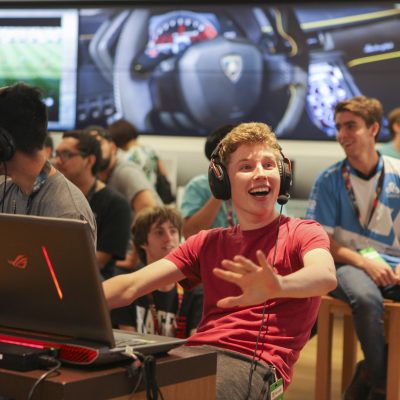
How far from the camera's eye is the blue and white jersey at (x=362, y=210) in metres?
4.02

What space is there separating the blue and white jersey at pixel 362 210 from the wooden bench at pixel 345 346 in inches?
10.5

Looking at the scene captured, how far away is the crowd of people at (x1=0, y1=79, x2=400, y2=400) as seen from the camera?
233 cm

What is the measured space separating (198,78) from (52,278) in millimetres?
5086

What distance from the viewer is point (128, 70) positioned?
277 inches

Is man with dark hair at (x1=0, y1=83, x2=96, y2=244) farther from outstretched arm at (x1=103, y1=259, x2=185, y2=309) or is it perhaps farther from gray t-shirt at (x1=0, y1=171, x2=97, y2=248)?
outstretched arm at (x1=103, y1=259, x2=185, y2=309)

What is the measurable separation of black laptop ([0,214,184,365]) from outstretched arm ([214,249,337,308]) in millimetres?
191

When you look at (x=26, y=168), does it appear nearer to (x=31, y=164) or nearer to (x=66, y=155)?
(x=31, y=164)

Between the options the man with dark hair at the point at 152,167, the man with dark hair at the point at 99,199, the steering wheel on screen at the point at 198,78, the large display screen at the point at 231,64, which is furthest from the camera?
the steering wheel on screen at the point at 198,78

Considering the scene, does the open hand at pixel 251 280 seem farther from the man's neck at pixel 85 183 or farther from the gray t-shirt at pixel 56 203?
the man's neck at pixel 85 183

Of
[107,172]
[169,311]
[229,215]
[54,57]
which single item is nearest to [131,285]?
[169,311]

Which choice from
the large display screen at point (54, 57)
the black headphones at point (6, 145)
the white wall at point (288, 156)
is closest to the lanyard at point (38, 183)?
the black headphones at point (6, 145)

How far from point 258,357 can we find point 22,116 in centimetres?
91

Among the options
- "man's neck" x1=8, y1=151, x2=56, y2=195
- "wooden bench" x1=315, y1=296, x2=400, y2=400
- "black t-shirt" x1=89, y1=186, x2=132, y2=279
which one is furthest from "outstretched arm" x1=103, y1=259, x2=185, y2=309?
"black t-shirt" x1=89, y1=186, x2=132, y2=279

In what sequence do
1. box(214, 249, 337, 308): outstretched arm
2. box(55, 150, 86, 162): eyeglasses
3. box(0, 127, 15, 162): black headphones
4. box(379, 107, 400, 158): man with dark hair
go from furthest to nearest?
box(379, 107, 400, 158): man with dark hair, box(55, 150, 86, 162): eyeglasses, box(0, 127, 15, 162): black headphones, box(214, 249, 337, 308): outstretched arm
